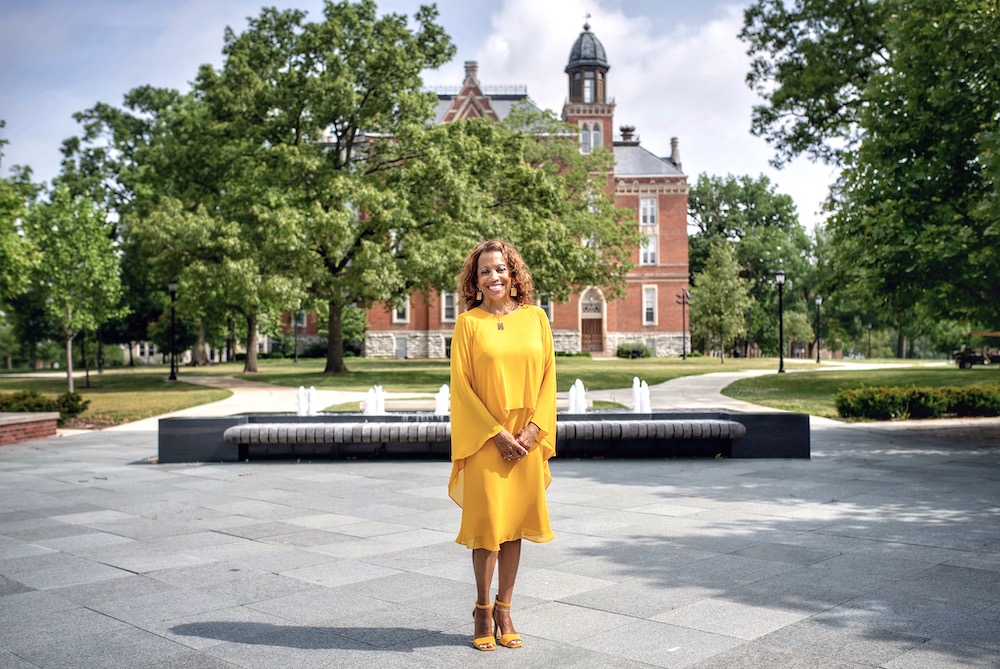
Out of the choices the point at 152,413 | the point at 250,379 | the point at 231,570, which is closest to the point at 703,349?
the point at 250,379

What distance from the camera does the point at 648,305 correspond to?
7025 centimetres

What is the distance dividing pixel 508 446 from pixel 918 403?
17714mm

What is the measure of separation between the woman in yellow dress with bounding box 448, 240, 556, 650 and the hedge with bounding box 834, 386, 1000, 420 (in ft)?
55.8

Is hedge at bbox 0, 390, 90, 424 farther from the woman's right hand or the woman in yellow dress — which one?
the woman's right hand

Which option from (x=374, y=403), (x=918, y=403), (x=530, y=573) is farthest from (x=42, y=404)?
(x=918, y=403)

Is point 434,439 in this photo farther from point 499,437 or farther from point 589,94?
point 589,94

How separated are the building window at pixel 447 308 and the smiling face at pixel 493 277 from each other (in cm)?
6177

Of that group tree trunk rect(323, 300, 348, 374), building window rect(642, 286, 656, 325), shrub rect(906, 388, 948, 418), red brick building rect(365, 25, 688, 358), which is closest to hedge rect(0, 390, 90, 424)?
tree trunk rect(323, 300, 348, 374)

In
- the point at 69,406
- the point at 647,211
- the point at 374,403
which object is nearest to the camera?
the point at 374,403

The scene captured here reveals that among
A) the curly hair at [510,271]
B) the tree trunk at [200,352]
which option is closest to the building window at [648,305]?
the tree trunk at [200,352]

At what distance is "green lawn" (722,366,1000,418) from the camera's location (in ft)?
83.9

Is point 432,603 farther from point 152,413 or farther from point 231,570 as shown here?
point 152,413

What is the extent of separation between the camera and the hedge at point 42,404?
20109 mm

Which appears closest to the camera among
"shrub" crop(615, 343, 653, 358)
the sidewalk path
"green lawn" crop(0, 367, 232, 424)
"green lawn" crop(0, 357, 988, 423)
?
the sidewalk path
